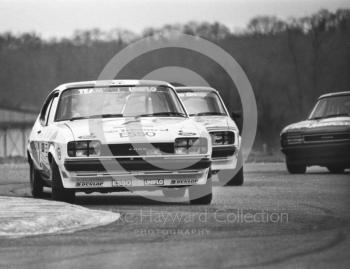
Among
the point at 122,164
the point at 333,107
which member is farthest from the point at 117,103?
the point at 333,107

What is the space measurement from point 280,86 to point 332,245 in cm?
8551

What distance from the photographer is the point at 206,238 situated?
27.3 ft

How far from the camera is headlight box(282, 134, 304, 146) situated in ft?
66.4

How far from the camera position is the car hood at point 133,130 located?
39.0 feet

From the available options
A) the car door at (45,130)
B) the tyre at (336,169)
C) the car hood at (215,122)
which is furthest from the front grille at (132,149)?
the tyre at (336,169)

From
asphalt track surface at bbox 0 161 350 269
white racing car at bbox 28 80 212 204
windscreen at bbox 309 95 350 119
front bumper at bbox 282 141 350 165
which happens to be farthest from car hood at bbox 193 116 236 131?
white racing car at bbox 28 80 212 204

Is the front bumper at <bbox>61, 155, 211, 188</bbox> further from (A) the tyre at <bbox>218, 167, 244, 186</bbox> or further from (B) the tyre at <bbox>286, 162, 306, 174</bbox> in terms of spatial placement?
(B) the tyre at <bbox>286, 162, 306, 174</bbox>

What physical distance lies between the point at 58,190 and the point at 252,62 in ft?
266

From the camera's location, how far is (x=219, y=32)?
103 metres

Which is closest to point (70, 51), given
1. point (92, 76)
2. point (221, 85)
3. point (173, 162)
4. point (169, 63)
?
point (92, 76)

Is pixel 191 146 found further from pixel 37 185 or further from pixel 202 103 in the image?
pixel 202 103

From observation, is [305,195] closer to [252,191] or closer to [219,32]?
[252,191]

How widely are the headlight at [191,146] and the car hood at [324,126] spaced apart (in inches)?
325

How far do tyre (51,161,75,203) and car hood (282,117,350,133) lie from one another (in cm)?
889
